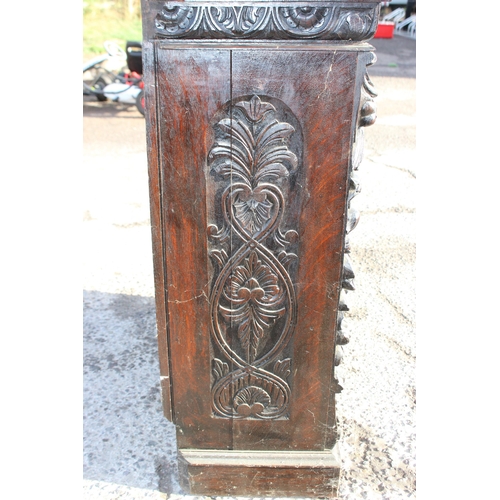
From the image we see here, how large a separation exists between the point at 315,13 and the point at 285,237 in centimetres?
43

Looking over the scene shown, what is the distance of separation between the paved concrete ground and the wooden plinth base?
72 mm

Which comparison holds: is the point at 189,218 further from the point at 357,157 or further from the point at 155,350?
the point at 155,350

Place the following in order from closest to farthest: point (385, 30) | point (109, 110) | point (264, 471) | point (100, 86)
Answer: point (264, 471) → point (109, 110) → point (100, 86) → point (385, 30)

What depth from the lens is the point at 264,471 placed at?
1301 millimetres

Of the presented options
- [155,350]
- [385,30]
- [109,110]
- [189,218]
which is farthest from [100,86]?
[385,30]

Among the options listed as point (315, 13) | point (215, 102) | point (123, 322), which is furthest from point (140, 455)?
point (315, 13)

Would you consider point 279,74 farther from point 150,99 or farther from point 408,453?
point 408,453

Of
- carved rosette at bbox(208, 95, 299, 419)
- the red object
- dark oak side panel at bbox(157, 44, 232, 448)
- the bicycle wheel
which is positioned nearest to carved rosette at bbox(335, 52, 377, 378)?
carved rosette at bbox(208, 95, 299, 419)

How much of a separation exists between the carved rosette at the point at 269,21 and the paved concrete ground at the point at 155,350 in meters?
1.11

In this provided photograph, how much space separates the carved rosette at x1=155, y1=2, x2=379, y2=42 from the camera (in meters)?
0.91

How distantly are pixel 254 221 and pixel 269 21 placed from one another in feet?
1.24

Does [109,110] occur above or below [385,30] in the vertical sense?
below

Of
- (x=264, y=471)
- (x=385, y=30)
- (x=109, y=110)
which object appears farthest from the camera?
(x=385, y=30)

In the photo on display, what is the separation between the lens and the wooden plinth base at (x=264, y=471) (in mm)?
1296
